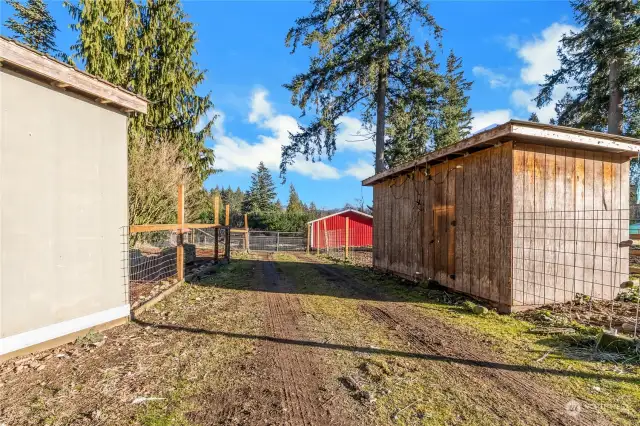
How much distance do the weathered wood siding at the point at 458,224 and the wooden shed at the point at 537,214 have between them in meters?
0.02

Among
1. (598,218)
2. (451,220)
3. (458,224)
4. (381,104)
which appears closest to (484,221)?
(458,224)

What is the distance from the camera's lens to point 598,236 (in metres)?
5.58

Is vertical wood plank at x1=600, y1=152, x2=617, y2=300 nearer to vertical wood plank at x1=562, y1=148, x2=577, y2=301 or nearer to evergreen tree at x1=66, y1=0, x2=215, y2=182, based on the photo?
vertical wood plank at x1=562, y1=148, x2=577, y2=301

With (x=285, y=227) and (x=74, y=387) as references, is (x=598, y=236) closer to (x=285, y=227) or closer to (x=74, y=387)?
(x=74, y=387)

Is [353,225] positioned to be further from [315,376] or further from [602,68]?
[315,376]

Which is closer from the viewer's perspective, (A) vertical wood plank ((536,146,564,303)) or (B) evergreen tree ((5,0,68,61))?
(A) vertical wood plank ((536,146,564,303))

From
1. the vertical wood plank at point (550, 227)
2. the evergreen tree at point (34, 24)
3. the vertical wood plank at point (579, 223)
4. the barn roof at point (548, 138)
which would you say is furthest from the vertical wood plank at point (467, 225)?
the evergreen tree at point (34, 24)

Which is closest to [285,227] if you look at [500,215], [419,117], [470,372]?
[419,117]

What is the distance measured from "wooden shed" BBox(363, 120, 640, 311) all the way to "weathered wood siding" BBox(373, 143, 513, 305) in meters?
0.02

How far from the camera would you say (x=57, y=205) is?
351 cm

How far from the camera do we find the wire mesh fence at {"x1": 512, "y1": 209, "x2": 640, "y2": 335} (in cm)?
504

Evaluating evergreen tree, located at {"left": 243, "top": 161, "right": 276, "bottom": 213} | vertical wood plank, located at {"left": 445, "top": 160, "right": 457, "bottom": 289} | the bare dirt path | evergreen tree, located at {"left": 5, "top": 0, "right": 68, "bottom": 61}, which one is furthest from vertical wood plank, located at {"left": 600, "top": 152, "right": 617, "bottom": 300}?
evergreen tree, located at {"left": 243, "top": 161, "right": 276, "bottom": 213}

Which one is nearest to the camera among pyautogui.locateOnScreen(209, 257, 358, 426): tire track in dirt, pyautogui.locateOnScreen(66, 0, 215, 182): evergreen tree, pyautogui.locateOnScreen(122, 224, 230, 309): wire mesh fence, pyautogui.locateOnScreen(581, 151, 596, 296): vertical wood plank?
pyautogui.locateOnScreen(209, 257, 358, 426): tire track in dirt

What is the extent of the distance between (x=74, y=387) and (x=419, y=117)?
13.8m
